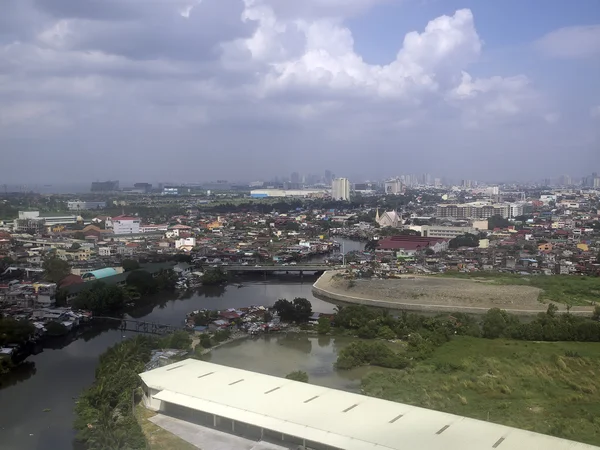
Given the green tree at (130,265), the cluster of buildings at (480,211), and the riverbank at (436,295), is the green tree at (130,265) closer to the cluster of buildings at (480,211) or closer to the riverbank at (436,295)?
the riverbank at (436,295)

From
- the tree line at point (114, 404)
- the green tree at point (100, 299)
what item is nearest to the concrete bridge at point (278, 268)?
the green tree at point (100, 299)

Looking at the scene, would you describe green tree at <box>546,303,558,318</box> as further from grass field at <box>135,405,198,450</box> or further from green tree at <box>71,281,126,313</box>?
green tree at <box>71,281,126,313</box>

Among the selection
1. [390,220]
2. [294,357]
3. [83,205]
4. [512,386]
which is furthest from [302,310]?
[390,220]

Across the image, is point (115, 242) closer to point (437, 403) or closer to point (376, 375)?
point (376, 375)

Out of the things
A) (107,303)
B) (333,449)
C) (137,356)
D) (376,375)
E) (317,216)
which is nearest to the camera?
(333,449)

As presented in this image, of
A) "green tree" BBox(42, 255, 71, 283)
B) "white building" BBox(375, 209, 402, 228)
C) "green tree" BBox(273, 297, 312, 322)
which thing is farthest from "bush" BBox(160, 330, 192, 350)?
"white building" BBox(375, 209, 402, 228)

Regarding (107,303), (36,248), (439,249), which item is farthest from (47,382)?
(439,249)

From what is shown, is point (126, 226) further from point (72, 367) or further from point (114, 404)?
point (114, 404)

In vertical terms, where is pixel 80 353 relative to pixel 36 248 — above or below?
below
